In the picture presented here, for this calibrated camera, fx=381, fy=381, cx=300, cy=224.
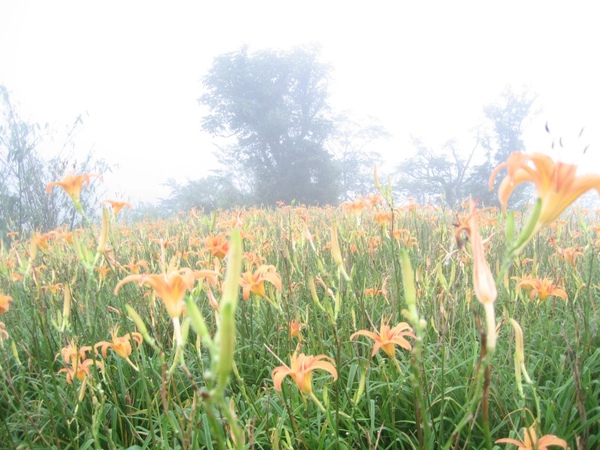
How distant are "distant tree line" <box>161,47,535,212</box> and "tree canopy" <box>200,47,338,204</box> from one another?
0.17ft

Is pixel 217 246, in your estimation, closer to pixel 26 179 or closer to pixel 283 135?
pixel 26 179

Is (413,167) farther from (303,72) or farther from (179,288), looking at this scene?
(179,288)

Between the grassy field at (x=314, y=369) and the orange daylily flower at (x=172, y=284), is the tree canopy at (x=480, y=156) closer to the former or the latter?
the grassy field at (x=314, y=369)

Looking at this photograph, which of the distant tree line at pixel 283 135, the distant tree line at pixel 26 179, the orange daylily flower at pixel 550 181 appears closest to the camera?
the orange daylily flower at pixel 550 181

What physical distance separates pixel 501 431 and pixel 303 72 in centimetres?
2129

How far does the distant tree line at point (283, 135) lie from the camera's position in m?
19.4

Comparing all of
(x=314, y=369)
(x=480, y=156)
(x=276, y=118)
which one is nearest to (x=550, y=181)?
(x=314, y=369)

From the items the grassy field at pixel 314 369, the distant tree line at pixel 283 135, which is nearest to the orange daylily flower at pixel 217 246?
the grassy field at pixel 314 369

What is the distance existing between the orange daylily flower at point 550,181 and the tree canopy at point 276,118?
1851 centimetres

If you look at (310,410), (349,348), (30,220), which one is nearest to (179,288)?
(310,410)

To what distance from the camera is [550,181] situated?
26.3 inches

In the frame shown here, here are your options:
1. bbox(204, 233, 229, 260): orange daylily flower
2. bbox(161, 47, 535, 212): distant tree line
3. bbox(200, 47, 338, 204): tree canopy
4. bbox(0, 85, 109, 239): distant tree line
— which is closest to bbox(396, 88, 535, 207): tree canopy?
bbox(161, 47, 535, 212): distant tree line

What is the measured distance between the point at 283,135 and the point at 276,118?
992 mm

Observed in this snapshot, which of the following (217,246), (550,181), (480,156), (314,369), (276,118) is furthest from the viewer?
(480,156)
